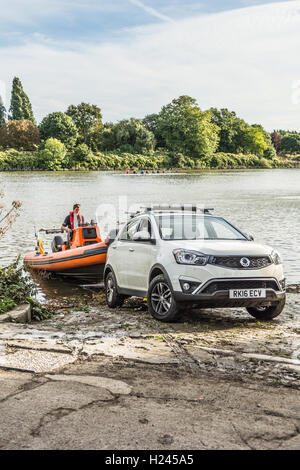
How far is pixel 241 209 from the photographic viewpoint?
129 feet

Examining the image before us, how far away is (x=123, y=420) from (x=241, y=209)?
117 ft

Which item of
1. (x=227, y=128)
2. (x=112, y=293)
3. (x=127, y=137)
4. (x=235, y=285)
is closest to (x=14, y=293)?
(x=112, y=293)

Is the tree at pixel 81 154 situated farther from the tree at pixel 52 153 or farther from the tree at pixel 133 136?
the tree at pixel 133 136

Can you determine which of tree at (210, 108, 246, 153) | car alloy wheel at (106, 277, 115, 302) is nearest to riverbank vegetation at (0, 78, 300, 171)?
tree at (210, 108, 246, 153)

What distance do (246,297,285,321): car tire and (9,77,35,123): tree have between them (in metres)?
136

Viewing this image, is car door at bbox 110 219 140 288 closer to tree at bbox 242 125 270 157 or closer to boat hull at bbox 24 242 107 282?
boat hull at bbox 24 242 107 282

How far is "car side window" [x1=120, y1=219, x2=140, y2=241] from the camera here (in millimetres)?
10414

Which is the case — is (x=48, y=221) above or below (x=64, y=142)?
below

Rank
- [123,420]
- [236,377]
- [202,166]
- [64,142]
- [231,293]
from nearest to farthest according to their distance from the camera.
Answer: [123,420] → [236,377] → [231,293] → [64,142] → [202,166]

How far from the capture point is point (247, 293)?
8289 millimetres

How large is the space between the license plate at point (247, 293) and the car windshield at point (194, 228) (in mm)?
1330
